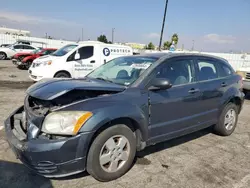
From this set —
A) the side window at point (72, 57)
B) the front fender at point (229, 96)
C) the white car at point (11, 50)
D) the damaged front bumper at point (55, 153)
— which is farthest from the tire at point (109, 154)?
the white car at point (11, 50)

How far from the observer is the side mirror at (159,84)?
10.4 feet

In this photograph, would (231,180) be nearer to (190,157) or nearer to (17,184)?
(190,157)

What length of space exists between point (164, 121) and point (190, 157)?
2.85 feet

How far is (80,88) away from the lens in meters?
2.92

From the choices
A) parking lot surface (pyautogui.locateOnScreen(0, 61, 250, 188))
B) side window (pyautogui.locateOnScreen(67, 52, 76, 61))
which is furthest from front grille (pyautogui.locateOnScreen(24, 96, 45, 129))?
side window (pyautogui.locateOnScreen(67, 52, 76, 61))

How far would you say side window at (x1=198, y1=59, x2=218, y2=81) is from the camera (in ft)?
13.7

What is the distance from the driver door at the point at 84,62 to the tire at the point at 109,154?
6.33 meters

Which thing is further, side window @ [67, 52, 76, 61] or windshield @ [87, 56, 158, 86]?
side window @ [67, 52, 76, 61]

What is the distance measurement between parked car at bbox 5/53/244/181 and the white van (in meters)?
4.92

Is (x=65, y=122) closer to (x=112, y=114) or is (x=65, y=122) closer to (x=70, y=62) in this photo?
(x=112, y=114)

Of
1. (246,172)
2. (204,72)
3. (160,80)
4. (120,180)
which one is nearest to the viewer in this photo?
(120,180)

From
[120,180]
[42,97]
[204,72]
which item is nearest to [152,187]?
[120,180]

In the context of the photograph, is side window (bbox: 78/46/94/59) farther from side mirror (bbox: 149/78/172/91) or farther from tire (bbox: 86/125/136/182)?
tire (bbox: 86/125/136/182)

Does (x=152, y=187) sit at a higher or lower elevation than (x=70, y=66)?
lower
